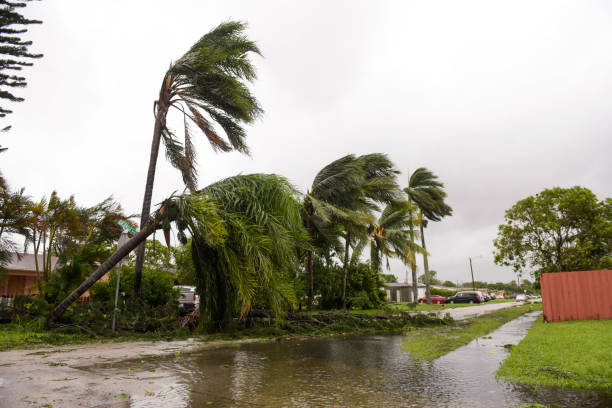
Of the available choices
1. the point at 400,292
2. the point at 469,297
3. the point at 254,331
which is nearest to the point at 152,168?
the point at 254,331

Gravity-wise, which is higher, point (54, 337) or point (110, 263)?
point (110, 263)

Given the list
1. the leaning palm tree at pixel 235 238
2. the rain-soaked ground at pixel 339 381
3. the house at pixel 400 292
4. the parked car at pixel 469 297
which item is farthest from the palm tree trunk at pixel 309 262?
the house at pixel 400 292

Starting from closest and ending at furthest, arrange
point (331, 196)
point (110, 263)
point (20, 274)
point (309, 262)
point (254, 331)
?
point (110, 263) < point (254, 331) < point (309, 262) < point (331, 196) < point (20, 274)

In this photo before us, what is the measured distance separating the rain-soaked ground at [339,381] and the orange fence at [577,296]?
6431mm

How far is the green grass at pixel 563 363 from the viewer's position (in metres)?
4.48

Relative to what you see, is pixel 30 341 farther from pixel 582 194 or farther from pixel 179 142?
pixel 582 194

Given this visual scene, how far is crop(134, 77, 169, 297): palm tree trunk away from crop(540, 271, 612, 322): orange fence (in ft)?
40.1

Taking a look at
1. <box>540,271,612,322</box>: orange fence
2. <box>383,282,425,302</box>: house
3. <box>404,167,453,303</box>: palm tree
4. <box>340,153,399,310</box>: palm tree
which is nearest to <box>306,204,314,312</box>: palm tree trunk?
<box>340,153,399,310</box>: palm tree

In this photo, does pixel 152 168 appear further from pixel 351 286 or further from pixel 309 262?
pixel 351 286

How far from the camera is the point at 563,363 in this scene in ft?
17.6

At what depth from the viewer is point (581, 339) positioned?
7.55 m

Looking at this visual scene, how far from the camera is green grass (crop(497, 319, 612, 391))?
4480 millimetres

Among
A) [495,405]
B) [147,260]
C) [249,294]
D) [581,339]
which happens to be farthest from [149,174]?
Answer: [147,260]

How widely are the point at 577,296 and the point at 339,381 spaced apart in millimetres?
11182
